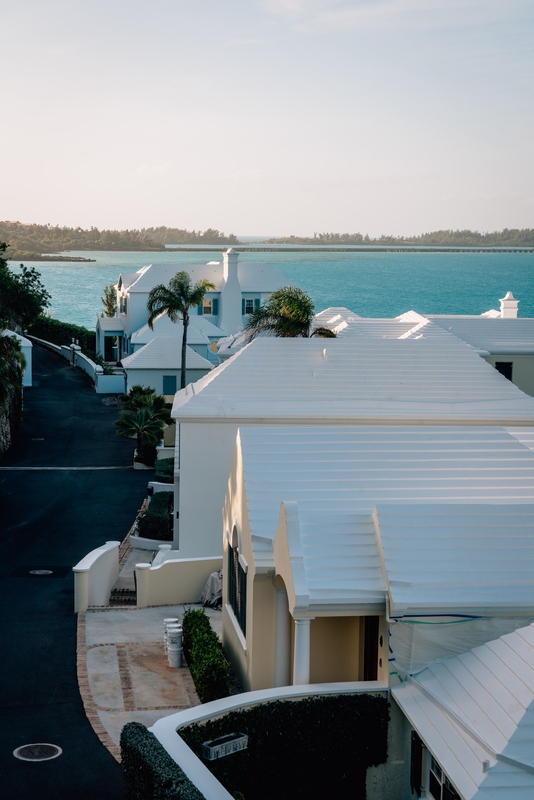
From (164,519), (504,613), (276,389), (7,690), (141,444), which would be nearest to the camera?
(504,613)

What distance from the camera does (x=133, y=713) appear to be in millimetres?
16969

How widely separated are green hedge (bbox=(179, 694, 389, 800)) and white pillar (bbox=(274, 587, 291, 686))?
1626mm

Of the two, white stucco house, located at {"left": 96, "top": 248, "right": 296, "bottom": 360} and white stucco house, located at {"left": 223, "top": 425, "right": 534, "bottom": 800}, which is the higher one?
white stucco house, located at {"left": 96, "top": 248, "right": 296, "bottom": 360}

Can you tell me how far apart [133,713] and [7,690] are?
9.40 feet

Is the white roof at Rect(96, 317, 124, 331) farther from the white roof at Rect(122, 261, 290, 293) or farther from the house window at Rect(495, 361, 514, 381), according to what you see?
the house window at Rect(495, 361, 514, 381)

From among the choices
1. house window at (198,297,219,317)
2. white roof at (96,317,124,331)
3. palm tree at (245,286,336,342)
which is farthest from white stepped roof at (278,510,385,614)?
white roof at (96,317,124,331)

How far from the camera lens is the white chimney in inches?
2923

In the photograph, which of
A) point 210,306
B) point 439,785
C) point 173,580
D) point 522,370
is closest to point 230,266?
point 210,306

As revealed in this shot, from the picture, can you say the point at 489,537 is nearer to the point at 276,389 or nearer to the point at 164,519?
the point at 276,389

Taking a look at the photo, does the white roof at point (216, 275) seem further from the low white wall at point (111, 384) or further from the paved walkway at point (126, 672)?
the paved walkway at point (126, 672)

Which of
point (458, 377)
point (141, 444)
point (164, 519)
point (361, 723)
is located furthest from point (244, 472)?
point (141, 444)

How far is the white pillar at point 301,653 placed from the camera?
46.6ft

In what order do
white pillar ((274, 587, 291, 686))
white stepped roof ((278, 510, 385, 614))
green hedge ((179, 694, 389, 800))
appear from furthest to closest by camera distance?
white pillar ((274, 587, 291, 686)) < white stepped roof ((278, 510, 385, 614)) < green hedge ((179, 694, 389, 800))

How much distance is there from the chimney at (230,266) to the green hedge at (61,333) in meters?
14.7
